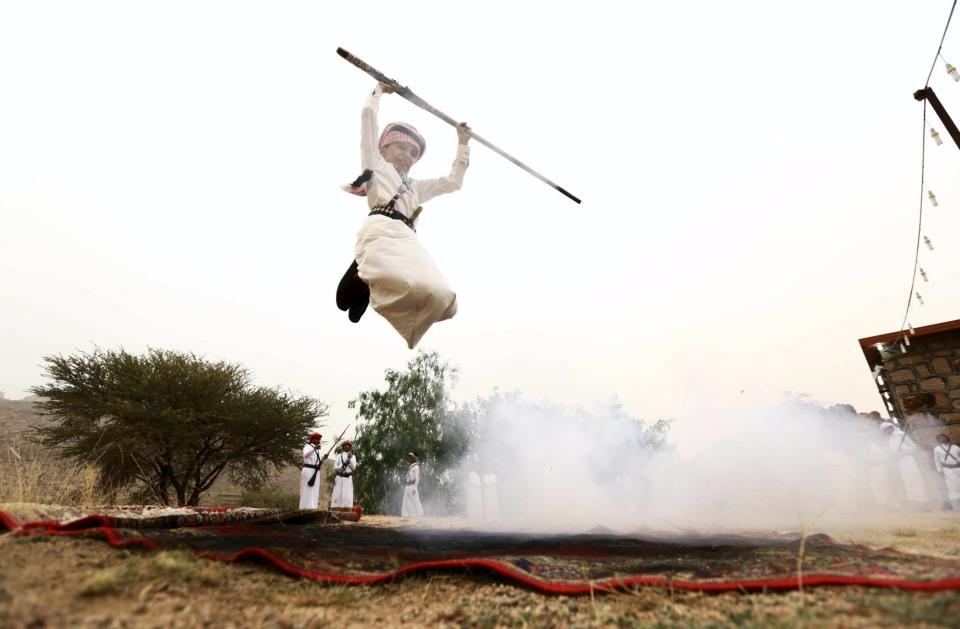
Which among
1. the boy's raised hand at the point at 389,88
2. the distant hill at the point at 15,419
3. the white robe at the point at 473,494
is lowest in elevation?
the white robe at the point at 473,494

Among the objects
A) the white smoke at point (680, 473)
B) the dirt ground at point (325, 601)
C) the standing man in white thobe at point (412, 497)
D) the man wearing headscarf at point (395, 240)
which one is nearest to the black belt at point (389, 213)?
the man wearing headscarf at point (395, 240)

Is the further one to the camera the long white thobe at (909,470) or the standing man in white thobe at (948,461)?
the long white thobe at (909,470)

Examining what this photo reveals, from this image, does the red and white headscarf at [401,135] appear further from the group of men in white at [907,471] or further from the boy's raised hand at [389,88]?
the group of men in white at [907,471]

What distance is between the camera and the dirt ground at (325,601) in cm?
118

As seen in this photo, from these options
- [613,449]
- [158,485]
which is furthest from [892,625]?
[158,485]

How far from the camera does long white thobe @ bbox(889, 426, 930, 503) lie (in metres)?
8.89

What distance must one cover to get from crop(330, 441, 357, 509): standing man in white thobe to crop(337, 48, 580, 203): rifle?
28.8 ft


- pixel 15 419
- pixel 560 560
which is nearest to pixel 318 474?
pixel 560 560

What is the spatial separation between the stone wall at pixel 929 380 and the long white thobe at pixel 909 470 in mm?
995

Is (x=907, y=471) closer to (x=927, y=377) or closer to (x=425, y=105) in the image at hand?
(x=927, y=377)

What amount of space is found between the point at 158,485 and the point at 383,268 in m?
13.9

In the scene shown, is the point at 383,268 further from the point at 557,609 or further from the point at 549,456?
the point at 549,456

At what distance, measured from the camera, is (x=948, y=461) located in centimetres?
767

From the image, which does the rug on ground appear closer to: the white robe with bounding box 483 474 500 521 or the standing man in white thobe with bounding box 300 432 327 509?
the standing man in white thobe with bounding box 300 432 327 509
